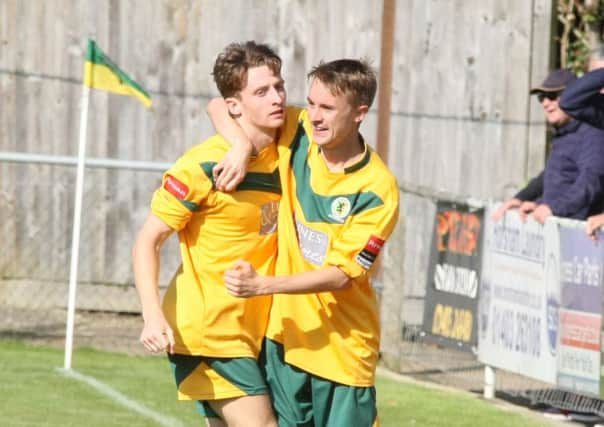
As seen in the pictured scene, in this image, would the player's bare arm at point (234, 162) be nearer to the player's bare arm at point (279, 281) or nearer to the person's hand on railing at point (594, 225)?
the player's bare arm at point (279, 281)

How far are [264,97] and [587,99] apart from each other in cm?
419

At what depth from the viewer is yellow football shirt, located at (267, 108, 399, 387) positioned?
5570 millimetres

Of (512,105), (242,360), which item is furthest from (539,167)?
(242,360)

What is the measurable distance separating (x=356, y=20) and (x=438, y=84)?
2.90 feet

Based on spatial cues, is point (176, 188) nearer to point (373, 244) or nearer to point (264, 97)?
point (264, 97)

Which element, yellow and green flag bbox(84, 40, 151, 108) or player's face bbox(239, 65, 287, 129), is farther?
yellow and green flag bbox(84, 40, 151, 108)

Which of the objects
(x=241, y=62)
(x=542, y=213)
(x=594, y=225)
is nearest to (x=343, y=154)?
(x=241, y=62)

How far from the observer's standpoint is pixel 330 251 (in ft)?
18.3

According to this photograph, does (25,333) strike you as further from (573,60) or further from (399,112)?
(573,60)

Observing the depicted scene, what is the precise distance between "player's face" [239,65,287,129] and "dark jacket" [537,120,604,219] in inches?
162

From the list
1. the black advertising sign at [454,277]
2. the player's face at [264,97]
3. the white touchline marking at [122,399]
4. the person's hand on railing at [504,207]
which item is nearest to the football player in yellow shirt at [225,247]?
the player's face at [264,97]

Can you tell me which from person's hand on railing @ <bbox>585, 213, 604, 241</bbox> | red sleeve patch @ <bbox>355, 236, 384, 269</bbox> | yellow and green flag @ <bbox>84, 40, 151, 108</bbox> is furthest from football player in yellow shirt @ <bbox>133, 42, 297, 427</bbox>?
yellow and green flag @ <bbox>84, 40, 151, 108</bbox>

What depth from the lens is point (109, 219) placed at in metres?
12.6

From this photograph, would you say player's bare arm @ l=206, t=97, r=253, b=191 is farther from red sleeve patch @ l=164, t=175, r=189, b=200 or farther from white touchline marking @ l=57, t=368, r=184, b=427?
white touchline marking @ l=57, t=368, r=184, b=427
